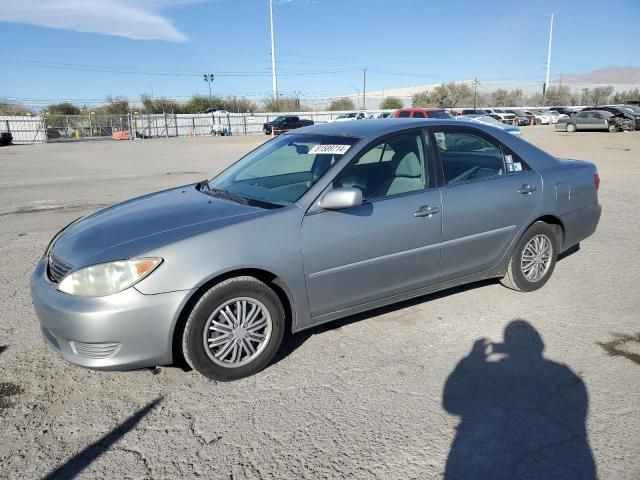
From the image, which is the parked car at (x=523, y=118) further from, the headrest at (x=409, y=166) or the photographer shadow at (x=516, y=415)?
the photographer shadow at (x=516, y=415)

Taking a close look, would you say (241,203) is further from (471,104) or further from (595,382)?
(471,104)

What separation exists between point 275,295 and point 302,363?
22.1 inches

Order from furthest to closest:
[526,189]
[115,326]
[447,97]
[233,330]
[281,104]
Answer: [447,97], [281,104], [526,189], [233,330], [115,326]

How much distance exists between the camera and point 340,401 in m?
3.05

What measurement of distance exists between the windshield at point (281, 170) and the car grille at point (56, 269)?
1258 millimetres

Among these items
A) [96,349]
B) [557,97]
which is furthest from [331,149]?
[557,97]

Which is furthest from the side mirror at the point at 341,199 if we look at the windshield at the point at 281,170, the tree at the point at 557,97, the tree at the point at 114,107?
the tree at the point at 557,97

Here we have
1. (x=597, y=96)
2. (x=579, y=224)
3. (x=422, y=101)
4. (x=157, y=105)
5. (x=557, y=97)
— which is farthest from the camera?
(x=557, y=97)

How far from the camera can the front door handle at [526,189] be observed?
4445 mm

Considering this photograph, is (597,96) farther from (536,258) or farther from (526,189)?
(526,189)

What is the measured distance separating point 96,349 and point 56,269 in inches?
25.3

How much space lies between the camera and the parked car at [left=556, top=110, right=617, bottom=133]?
109 feet

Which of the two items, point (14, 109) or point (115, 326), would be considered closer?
point (115, 326)

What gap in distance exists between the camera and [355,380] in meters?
3.28
